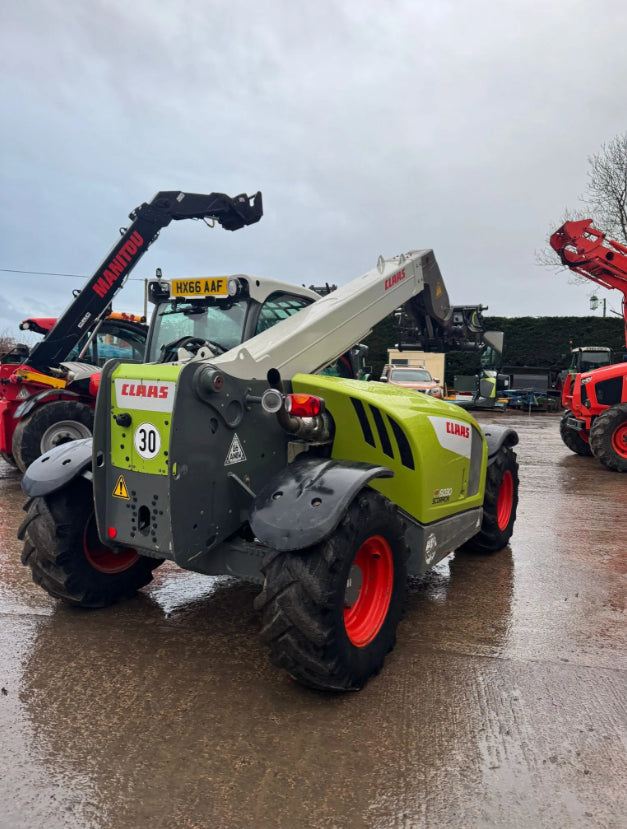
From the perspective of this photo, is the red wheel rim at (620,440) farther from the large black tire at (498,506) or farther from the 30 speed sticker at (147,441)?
the 30 speed sticker at (147,441)

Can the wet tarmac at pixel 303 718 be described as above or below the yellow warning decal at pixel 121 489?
below

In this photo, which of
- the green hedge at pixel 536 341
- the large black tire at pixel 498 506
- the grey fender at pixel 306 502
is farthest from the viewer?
the green hedge at pixel 536 341

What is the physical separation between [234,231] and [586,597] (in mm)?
7784

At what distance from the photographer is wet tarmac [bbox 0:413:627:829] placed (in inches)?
86.9

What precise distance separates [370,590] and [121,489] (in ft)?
4.58

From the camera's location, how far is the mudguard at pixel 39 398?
317 inches

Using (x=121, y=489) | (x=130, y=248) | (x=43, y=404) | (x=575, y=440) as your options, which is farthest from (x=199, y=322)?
(x=575, y=440)

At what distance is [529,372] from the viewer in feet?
84.7

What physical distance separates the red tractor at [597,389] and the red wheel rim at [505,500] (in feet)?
17.4

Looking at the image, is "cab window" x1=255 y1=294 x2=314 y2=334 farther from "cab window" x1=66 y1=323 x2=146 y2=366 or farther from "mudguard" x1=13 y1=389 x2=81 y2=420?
"cab window" x1=66 y1=323 x2=146 y2=366

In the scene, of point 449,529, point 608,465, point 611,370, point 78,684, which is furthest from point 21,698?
point 611,370

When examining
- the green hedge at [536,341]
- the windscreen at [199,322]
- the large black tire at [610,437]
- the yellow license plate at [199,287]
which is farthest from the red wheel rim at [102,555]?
the green hedge at [536,341]

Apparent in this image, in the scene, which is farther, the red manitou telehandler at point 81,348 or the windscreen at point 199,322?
the red manitou telehandler at point 81,348

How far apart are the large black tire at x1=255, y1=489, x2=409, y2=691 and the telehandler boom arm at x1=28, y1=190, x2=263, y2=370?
7075 millimetres
